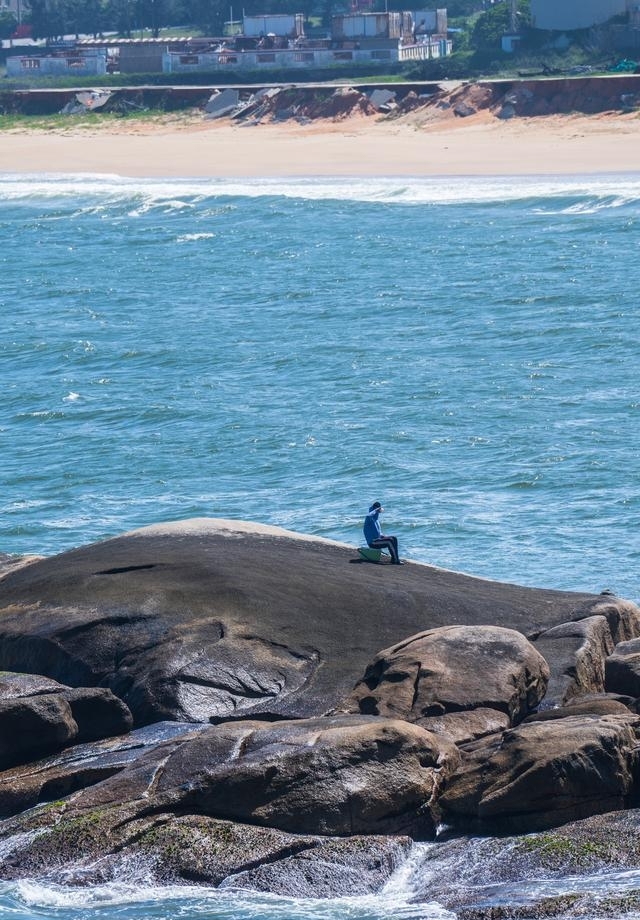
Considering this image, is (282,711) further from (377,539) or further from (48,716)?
(377,539)

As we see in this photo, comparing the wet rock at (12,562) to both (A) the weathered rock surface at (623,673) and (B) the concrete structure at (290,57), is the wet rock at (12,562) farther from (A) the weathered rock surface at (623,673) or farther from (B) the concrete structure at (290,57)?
(B) the concrete structure at (290,57)

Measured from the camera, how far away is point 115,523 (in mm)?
28406

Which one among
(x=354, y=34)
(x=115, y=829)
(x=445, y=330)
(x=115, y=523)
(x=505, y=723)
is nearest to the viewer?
(x=115, y=829)

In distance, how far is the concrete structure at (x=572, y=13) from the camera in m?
95.6

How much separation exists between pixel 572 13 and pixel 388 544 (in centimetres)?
8419

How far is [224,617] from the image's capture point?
54.2ft

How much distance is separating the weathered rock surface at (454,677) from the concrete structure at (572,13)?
85207 mm

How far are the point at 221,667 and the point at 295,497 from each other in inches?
550

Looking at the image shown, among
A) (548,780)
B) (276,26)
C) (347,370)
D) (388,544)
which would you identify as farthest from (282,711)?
(276,26)

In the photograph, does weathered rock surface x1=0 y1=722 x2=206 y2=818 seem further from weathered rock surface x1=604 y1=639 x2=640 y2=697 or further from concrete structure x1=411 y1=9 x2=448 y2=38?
concrete structure x1=411 y1=9 x2=448 y2=38

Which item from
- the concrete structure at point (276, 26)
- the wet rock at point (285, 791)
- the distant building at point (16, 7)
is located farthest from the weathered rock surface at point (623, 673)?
the distant building at point (16, 7)

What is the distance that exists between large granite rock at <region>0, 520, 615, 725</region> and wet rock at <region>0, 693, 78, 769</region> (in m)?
0.90

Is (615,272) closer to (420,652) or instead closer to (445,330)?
(445,330)

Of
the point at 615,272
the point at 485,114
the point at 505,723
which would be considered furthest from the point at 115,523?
the point at 485,114
